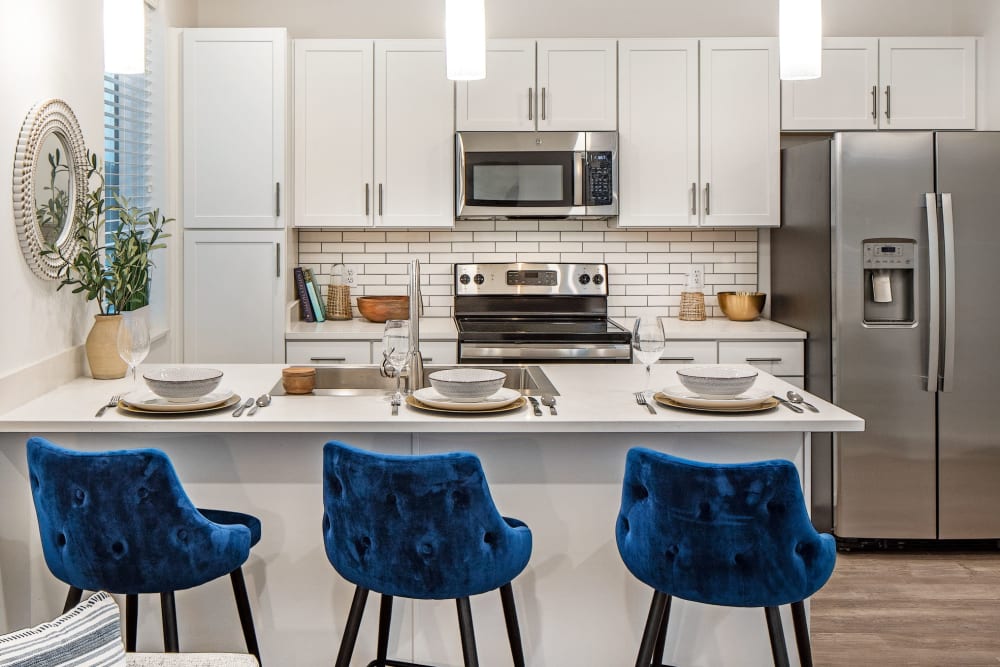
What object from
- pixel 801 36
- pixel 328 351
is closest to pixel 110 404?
pixel 328 351

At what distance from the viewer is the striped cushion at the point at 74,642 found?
1376 millimetres

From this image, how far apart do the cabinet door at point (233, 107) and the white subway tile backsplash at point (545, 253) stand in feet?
2.10

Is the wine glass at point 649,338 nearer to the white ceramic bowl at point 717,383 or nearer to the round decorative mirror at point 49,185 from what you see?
the white ceramic bowl at point 717,383

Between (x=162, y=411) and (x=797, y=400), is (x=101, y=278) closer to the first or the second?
(x=162, y=411)

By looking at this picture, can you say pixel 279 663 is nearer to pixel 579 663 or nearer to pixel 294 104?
pixel 579 663

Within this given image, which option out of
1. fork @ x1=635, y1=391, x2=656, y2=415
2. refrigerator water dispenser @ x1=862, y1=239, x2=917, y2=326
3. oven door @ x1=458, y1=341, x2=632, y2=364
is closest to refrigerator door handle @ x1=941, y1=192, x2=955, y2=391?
refrigerator water dispenser @ x1=862, y1=239, x2=917, y2=326

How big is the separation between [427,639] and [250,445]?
0.71 metres

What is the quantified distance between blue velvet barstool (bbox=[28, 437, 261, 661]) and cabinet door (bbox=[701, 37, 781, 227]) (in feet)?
10.2

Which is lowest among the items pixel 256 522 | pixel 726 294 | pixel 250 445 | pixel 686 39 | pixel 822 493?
pixel 822 493

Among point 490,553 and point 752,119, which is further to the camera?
point 752,119

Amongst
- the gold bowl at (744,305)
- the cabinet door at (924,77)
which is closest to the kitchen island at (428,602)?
the gold bowl at (744,305)

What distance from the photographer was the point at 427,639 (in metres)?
2.53

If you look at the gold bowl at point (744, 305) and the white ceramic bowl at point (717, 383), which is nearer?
the white ceramic bowl at point (717, 383)

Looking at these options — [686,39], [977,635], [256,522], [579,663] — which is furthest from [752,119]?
[256,522]
